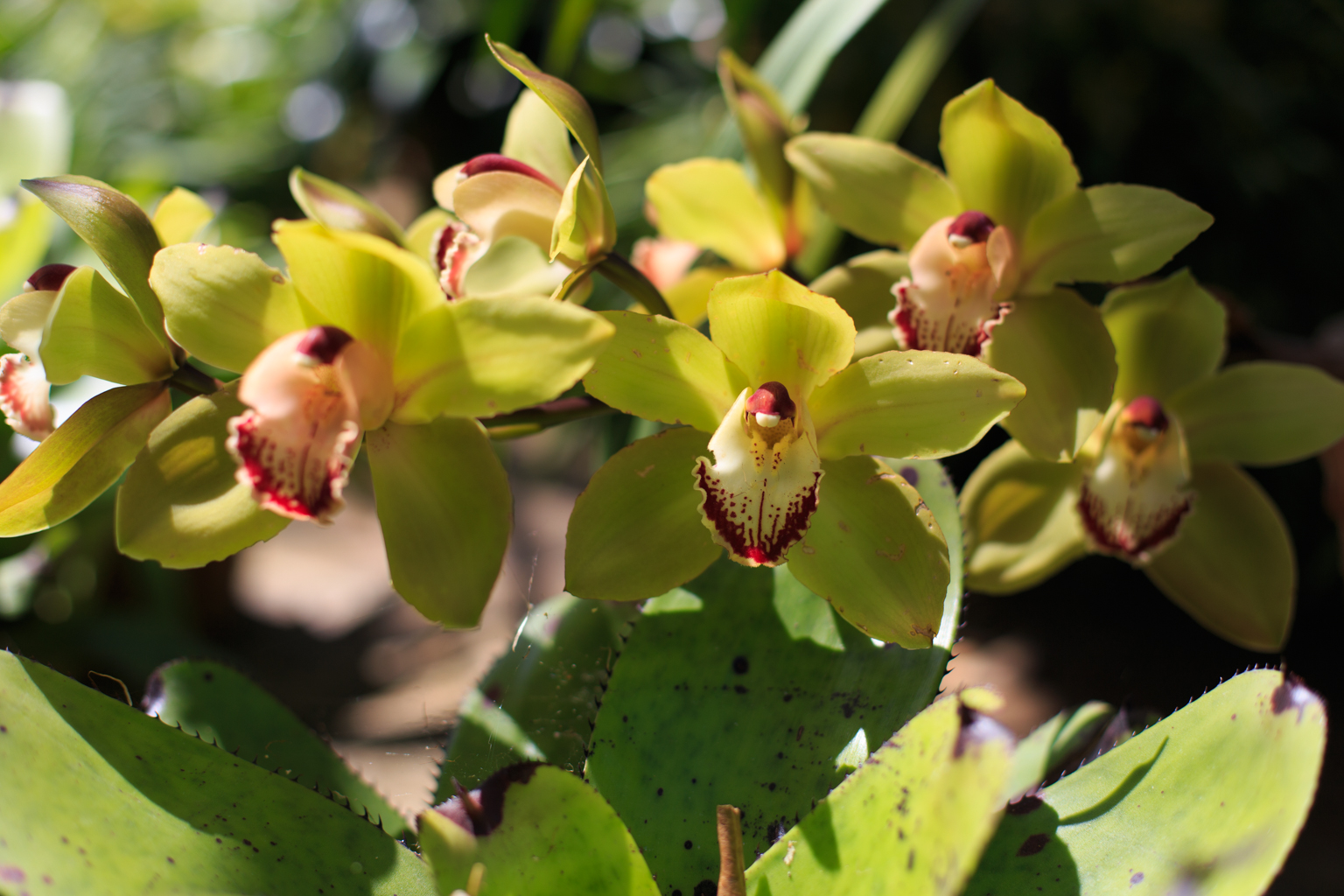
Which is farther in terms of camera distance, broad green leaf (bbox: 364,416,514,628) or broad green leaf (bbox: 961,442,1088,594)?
broad green leaf (bbox: 961,442,1088,594)

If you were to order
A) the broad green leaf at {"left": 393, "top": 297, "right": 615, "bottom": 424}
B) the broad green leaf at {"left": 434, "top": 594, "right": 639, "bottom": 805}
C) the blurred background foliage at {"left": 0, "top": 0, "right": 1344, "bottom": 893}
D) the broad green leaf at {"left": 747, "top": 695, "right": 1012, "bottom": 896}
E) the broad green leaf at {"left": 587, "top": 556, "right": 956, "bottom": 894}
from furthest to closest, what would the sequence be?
the blurred background foliage at {"left": 0, "top": 0, "right": 1344, "bottom": 893} < the broad green leaf at {"left": 434, "top": 594, "right": 639, "bottom": 805} < the broad green leaf at {"left": 587, "top": 556, "right": 956, "bottom": 894} < the broad green leaf at {"left": 393, "top": 297, "right": 615, "bottom": 424} < the broad green leaf at {"left": 747, "top": 695, "right": 1012, "bottom": 896}

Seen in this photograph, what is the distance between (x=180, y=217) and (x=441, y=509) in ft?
1.17

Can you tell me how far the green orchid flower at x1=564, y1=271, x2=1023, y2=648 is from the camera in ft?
1.88

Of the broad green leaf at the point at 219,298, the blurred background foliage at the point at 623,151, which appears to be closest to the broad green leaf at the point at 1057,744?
the blurred background foliage at the point at 623,151

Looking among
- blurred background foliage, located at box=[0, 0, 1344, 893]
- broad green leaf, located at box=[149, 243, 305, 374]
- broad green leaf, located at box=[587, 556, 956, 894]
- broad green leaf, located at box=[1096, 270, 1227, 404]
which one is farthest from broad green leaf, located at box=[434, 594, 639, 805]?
blurred background foliage, located at box=[0, 0, 1344, 893]

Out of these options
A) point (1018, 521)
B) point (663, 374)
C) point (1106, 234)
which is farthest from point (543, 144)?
point (1018, 521)

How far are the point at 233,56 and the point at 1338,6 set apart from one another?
11.5 ft

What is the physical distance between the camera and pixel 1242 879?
433 mm

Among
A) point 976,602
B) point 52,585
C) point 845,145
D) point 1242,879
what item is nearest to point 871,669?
point 1242,879

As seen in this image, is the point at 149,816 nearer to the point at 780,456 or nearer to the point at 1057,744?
the point at 780,456

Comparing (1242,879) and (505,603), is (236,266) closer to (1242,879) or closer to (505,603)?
(1242,879)

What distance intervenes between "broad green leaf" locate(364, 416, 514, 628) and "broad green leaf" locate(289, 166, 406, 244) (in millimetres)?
166

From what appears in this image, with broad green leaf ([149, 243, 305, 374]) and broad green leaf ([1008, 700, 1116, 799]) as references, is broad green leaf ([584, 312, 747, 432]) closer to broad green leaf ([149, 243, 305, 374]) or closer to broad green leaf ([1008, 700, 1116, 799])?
broad green leaf ([149, 243, 305, 374])

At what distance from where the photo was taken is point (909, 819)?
451 mm
